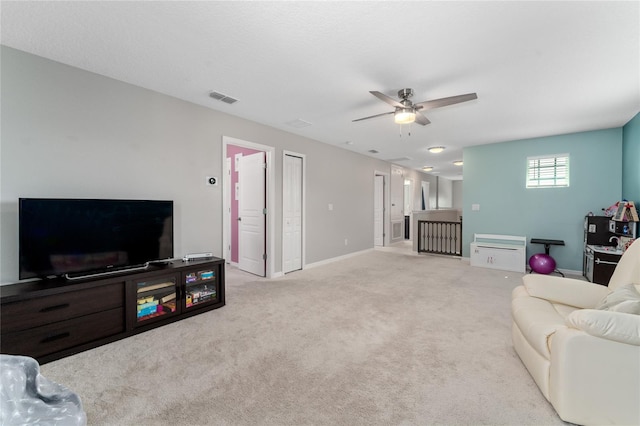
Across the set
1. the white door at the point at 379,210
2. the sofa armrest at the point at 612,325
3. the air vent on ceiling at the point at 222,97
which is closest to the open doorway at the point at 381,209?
the white door at the point at 379,210

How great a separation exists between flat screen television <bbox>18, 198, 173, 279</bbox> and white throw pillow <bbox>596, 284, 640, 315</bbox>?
12.3 feet

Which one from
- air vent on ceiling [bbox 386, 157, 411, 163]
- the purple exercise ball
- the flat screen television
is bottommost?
the purple exercise ball

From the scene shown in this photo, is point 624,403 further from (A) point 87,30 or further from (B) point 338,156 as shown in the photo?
(B) point 338,156

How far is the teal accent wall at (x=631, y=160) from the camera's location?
3854 millimetres

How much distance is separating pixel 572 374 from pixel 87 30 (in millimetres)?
4027

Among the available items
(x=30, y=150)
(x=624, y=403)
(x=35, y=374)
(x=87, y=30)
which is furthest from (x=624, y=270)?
(x=30, y=150)

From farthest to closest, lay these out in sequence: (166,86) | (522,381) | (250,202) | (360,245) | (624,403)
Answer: (360,245), (250,202), (166,86), (522,381), (624,403)

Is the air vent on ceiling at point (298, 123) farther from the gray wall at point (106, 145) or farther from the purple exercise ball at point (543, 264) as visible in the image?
the purple exercise ball at point (543, 264)

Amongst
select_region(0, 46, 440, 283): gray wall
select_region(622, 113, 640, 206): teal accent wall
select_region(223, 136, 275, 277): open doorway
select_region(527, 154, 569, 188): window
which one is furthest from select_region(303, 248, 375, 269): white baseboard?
select_region(622, 113, 640, 206): teal accent wall

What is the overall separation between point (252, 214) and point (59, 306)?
9.76 feet

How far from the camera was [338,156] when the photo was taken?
612 centimetres

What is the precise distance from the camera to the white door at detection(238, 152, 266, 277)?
473 centimetres

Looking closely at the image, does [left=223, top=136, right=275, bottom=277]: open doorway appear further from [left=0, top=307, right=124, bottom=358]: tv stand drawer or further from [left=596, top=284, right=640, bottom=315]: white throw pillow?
[left=596, top=284, right=640, bottom=315]: white throw pillow

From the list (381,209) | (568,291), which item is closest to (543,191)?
(381,209)
